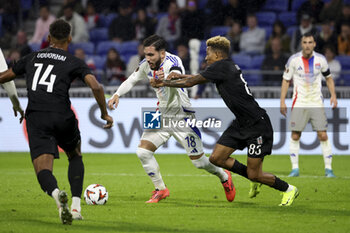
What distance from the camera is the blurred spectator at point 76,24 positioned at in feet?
64.9

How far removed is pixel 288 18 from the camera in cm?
1959

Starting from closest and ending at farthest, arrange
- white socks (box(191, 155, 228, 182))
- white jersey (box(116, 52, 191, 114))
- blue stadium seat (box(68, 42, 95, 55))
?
1. white socks (box(191, 155, 228, 182))
2. white jersey (box(116, 52, 191, 114))
3. blue stadium seat (box(68, 42, 95, 55))

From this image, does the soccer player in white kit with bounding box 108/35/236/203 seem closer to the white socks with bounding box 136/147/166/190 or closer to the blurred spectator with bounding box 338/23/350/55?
the white socks with bounding box 136/147/166/190

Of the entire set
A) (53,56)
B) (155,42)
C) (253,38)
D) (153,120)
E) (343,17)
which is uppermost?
(53,56)

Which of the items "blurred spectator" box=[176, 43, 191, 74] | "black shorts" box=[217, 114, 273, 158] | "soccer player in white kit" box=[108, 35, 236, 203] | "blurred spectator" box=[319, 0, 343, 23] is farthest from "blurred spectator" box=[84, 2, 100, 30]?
"black shorts" box=[217, 114, 273, 158]

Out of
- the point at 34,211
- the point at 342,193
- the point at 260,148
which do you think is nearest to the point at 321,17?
the point at 342,193

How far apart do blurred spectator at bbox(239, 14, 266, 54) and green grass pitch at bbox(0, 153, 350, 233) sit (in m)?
5.80

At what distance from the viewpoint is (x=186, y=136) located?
9023mm

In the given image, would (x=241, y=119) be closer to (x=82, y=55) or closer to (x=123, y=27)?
(x=82, y=55)

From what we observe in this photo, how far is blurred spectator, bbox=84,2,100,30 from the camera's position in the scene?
69.7 ft

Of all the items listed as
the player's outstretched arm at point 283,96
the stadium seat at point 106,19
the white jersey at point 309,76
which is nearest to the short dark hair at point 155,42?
the player's outstretched arm at point 283,96

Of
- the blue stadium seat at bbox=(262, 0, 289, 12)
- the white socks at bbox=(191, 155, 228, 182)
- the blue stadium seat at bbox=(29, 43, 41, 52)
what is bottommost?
the blue stadium seat at bbox=(29, 43, 41, 52)

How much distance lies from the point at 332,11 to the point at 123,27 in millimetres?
6028

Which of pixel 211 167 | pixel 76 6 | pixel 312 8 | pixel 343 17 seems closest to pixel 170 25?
pixel 76 6
